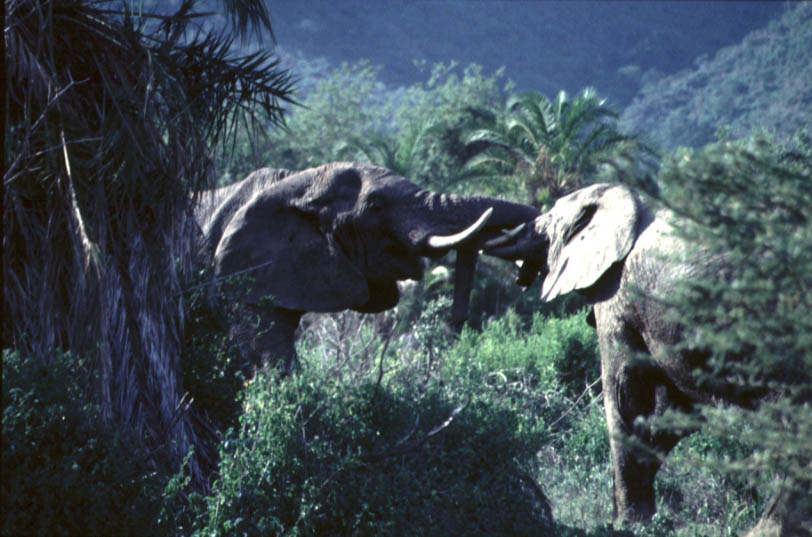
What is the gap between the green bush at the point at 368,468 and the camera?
16.6ft

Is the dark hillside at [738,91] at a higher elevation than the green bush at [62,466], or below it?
higher

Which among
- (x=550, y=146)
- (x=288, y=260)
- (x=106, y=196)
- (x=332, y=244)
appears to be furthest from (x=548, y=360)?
(x=550, y=146)

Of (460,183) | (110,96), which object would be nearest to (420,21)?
(460,183)

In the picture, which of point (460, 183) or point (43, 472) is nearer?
point (43, 472)

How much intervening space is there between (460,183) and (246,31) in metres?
17.4

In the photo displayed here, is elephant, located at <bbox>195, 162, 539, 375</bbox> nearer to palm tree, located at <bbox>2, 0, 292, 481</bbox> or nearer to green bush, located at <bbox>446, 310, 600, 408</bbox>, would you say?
palm tree, located at <bbox>2, 0, 292, 481</bbox>

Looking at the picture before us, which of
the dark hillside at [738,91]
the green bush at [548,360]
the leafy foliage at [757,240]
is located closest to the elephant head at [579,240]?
the leafy foliage at [757,240]

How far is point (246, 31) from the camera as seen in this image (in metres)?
7.66

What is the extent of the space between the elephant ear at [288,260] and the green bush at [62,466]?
3.55 meters

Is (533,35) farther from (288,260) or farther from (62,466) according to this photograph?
(62,466)

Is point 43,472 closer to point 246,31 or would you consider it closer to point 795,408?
point 795,408

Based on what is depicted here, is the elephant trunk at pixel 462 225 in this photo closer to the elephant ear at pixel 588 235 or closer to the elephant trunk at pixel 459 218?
the elephant trunk at pixel 459 218

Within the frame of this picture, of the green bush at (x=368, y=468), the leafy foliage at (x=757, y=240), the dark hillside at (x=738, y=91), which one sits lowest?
the green bush at (x=368, y=468)

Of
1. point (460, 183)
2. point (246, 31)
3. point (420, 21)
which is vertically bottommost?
point (246, 31)
